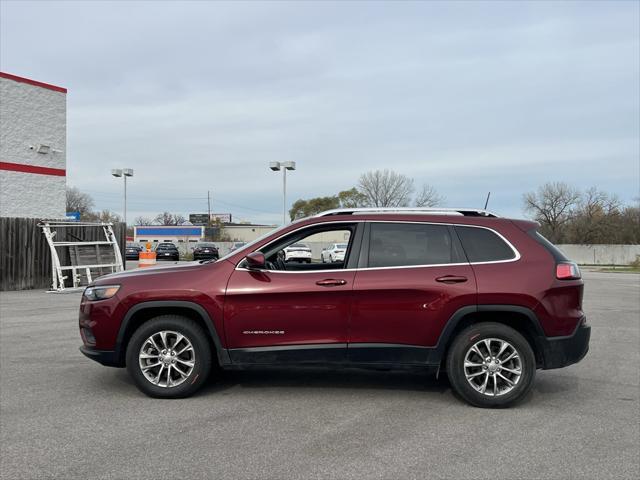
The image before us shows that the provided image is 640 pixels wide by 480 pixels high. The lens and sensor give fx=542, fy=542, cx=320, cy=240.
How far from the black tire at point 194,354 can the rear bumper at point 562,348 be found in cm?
318

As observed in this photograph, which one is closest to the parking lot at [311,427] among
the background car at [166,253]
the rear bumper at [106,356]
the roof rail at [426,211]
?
the rear bumper at [106,356]

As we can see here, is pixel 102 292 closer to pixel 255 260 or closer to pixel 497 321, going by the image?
pixel 255 260

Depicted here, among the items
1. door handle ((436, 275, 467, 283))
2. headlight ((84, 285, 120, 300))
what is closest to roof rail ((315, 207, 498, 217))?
door handle ((436, 275, 467, 283))

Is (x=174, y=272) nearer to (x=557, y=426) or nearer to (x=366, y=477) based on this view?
(x=366, y=477)

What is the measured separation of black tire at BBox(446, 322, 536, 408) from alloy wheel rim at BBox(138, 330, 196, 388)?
2501 millimetres

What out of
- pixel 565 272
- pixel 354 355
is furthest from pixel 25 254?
pixel 565 272

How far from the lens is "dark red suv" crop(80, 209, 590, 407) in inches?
199

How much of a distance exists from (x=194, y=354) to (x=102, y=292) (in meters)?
1.13

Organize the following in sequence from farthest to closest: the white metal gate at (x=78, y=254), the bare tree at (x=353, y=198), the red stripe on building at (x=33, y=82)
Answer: the bare tree at (x=353, y=198) < the red stripe on building at (x=33, y=82) < the white metal gate at (x=78, y=254)

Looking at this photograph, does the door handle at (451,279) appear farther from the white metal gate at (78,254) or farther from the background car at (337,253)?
the white metal gate at (78,254)

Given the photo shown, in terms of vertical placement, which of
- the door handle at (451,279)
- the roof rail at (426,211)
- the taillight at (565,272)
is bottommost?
the door handle at (451,279)

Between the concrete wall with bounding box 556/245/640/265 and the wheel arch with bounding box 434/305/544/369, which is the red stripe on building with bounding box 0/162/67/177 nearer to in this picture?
the wheel arch with bounding box 434/305/544/369

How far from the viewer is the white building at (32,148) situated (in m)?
20.2

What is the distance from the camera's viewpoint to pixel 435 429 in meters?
4.52
